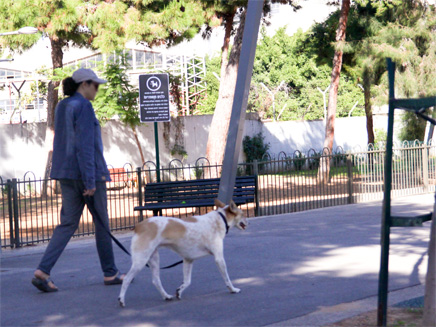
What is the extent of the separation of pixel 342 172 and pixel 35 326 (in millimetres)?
11115

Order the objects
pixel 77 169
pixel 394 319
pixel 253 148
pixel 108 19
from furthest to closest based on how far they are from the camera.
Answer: pixel 253 148 → pixel 108 19 → pixel 77 169 → pixel 394 319

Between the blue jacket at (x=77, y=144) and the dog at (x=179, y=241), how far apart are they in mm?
948

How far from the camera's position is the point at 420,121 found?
20.9m

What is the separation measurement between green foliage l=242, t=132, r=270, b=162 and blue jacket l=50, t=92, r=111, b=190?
2349 cm

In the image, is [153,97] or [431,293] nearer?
[431,293]

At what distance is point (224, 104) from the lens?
17531mm

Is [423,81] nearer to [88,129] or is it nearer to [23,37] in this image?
[23,37]

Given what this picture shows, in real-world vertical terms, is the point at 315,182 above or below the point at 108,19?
below

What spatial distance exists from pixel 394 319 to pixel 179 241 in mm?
2010

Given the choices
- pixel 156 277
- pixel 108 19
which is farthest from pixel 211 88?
pixel 156 277

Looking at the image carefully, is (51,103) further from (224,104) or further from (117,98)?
(224,104)

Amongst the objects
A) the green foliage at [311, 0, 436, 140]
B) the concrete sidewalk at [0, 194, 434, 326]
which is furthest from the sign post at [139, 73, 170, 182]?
the green foliage at [311, 0, 436, 140]

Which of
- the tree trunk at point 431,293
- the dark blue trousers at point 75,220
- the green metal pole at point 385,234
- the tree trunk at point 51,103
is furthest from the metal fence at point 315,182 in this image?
the tree trunk at point 431,293

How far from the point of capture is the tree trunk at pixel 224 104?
17.3 m
